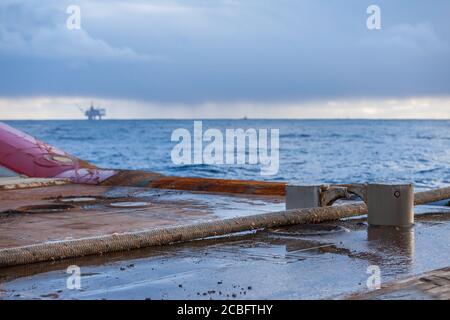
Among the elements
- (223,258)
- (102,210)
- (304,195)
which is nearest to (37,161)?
(102,210)

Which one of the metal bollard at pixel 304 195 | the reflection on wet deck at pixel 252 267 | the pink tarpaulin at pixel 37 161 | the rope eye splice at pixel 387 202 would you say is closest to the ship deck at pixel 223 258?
the reflection on wet deck at pixel 252 267

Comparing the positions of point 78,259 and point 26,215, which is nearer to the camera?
point 78,259

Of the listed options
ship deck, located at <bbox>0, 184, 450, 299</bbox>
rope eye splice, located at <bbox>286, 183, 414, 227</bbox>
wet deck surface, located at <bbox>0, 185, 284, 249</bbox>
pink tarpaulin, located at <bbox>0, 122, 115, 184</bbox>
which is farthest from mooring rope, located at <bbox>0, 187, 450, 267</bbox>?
pink tarpaulin, located at <bbox>0, 122, 115, 184</bbox>

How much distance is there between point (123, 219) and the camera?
8.68 m

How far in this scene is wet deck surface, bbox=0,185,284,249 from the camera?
25.8 ft

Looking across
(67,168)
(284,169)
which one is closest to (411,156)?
(284,169)

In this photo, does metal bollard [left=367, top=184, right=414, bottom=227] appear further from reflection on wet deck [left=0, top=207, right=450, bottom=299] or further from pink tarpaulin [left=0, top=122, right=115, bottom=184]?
pink tarpaulin [left=0, top=122, right=115, bottom=184]

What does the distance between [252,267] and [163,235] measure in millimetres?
1214

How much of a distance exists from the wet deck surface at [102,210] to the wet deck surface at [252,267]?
3.98 feet

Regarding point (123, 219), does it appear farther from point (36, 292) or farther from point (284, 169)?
point (284, 169)
